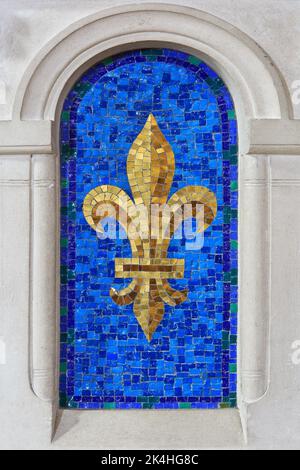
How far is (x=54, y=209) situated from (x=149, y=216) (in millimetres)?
580

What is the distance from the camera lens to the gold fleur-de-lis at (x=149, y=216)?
387 centimetres

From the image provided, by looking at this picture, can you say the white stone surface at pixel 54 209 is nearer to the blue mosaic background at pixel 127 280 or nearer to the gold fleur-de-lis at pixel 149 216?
the blue mosaic background at pixel 127 280

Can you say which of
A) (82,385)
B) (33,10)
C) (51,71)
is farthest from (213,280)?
(33,10)

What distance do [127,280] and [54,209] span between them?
2.05ft

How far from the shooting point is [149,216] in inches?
152

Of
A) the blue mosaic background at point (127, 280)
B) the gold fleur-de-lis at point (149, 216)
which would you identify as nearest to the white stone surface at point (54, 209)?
the blue mosaic background at point (127, 280)

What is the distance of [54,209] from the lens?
3.79 meters

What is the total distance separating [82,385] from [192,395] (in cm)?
68

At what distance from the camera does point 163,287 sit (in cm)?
387

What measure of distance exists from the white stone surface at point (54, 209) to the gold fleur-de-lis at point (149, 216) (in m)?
0.30

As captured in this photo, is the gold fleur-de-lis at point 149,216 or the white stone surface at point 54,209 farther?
the gold fleur-de-lis at point 149,216

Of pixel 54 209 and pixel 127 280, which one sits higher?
pixel 54 209

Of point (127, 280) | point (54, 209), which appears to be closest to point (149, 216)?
point (127, 280)

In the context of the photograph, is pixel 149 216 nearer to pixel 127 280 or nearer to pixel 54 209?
pixel 127 280
